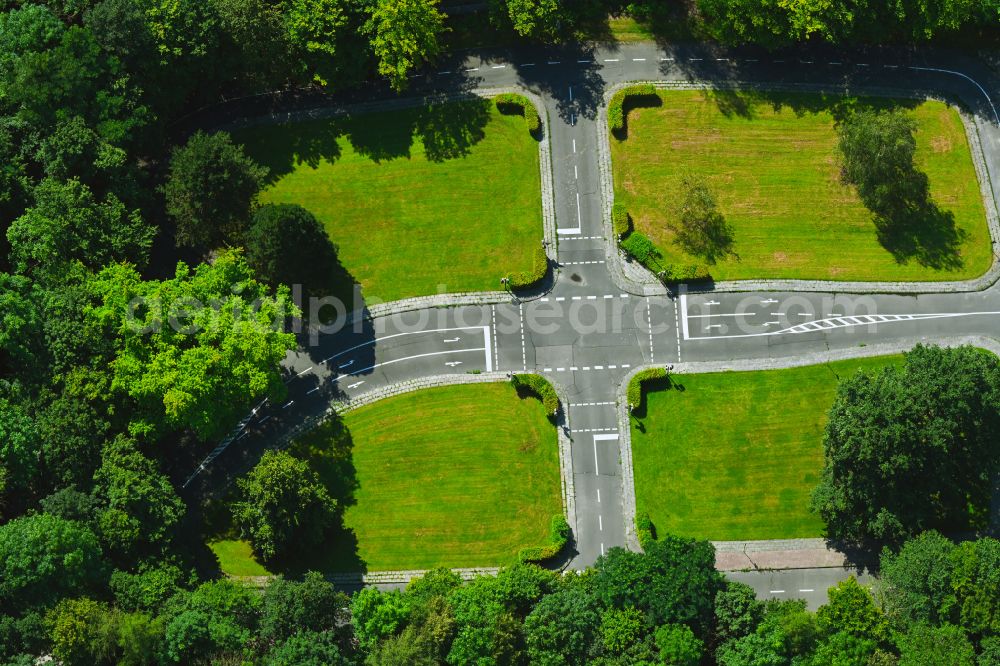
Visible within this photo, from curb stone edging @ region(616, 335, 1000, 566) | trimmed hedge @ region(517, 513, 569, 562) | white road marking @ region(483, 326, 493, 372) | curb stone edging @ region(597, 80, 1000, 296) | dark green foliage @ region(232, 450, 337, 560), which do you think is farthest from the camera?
curb stone edging @ region(597, 80, 1000, 296)

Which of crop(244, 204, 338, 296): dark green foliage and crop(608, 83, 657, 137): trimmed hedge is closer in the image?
crop(244, 204, 338, 296): dark green foliage

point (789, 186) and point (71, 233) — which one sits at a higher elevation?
point (789, 186)

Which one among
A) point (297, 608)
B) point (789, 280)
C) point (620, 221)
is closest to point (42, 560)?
point (297, 608)

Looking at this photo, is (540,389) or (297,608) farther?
(540,389)

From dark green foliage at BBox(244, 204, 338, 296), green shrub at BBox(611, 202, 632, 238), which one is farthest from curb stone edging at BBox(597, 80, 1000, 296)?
dark green foliage at BBox(244, 204, 338, 296)

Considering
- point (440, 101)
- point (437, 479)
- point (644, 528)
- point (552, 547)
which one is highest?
point (440, 101)

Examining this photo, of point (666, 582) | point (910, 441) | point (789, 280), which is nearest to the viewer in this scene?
point (666, 582)

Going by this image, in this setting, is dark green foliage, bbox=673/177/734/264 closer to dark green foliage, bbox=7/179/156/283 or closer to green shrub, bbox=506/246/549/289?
green shrub, bbox=506/246/549/289

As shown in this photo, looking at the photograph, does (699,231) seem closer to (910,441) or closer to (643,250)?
(643,250)
